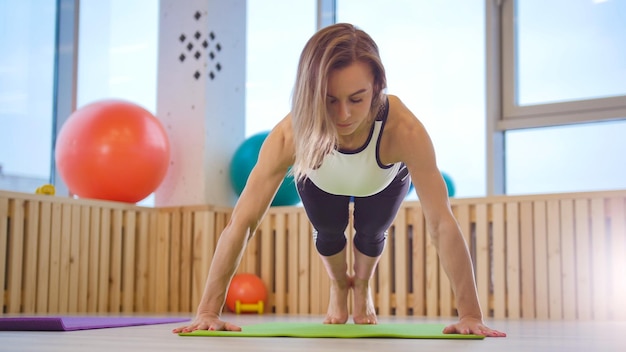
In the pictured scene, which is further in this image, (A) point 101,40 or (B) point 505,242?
(A) point 101,40

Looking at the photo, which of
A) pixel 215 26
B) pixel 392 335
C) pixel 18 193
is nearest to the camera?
pixel 392 335

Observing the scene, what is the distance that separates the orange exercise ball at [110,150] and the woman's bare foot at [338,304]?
79.8 inches

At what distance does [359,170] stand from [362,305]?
34.0 inches

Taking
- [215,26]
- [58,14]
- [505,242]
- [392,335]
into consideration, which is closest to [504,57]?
[505,242]

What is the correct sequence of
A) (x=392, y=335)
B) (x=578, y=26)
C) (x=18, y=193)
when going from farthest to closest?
1. (x=578, y=26)
2. (x=18, y=193)
3. (x=392, y=335)

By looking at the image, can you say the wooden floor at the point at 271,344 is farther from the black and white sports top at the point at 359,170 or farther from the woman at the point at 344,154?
the black and white sports top at the point at 359,170

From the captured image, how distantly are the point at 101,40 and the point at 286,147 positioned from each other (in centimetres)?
398

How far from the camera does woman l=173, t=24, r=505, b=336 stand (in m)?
2.10

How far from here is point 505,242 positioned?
4.72 metres

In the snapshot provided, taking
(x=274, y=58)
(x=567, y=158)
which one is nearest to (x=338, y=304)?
(x=567, y=158)

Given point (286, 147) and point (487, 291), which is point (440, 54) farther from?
point (286, 147)

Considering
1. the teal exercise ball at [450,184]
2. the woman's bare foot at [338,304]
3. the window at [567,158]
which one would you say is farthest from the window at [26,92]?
the window at [567,158]

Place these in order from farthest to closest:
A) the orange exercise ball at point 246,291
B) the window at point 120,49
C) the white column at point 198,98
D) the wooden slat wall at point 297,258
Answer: the window at point 120,49 → the white column at point 198,98 → the orange exercise ball at point 246,291 → the wooden slat wall at point 297,258

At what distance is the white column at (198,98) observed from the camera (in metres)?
5.39
